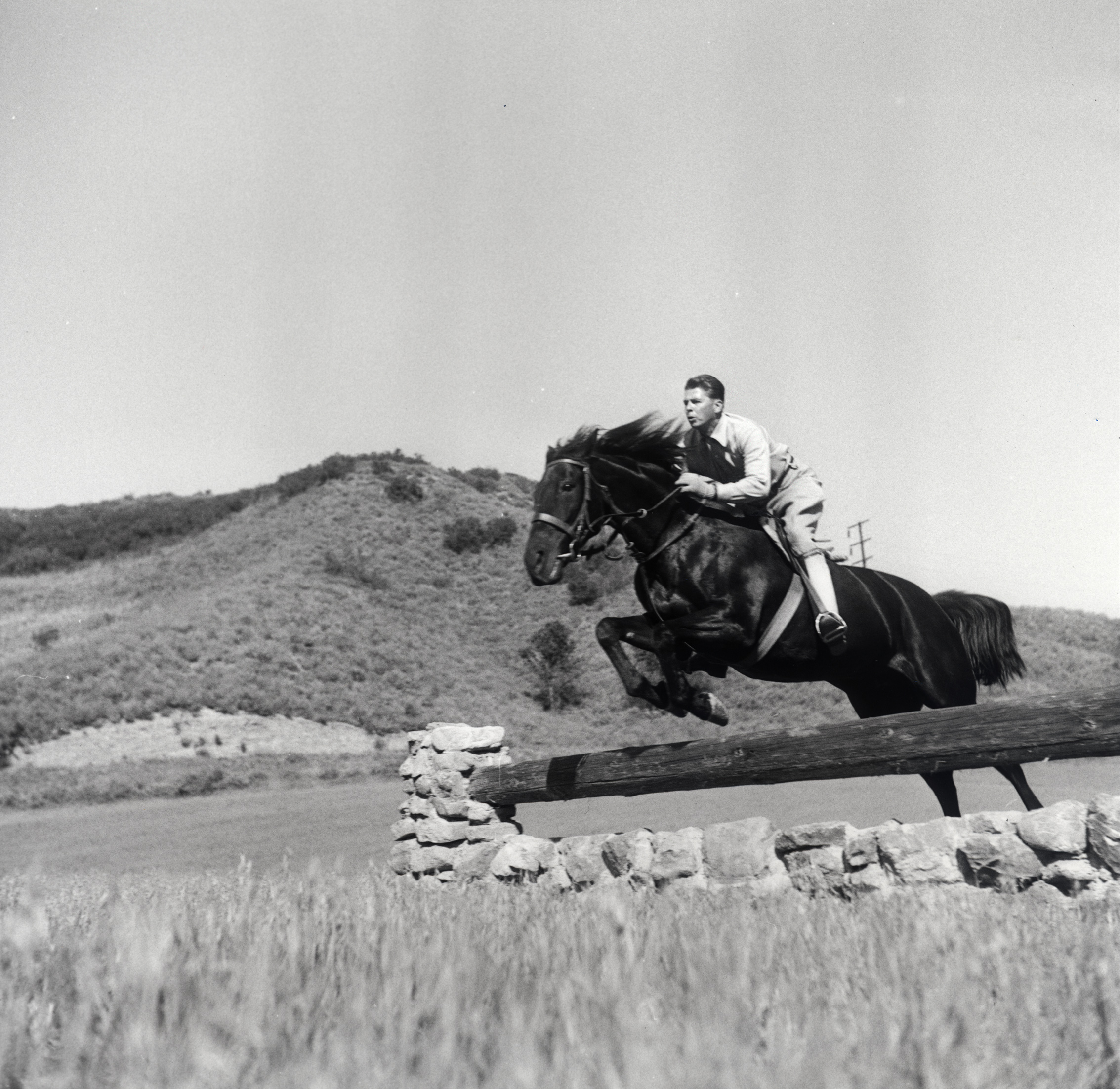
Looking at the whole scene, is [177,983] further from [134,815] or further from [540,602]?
[540,602]

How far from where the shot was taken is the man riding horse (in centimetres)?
723

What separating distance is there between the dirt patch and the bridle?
80.5ft

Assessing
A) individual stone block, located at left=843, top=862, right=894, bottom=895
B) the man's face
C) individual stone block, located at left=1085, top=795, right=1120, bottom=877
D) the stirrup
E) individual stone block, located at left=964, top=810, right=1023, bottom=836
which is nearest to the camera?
individual stone block, located at left=1085, top=795, right=1120, bottom=877

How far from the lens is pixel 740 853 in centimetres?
671

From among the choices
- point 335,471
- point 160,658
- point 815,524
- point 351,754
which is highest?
point 335,471

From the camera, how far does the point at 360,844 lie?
14.6 m

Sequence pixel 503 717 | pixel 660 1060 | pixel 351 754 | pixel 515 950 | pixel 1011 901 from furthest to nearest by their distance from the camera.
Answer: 1. pixel 503 717
2. pixel 351 754
3. pixel 1011 901
4. pixel 515 950
5. pixel 660 1060

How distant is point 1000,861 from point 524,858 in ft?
→ 11.1

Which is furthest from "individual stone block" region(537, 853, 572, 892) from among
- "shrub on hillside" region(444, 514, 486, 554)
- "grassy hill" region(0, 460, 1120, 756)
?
"shrub on hillside" region(444, 514, 486, 554)

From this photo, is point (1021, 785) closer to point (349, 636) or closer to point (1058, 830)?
point (1058, 830)

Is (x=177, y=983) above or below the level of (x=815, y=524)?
below

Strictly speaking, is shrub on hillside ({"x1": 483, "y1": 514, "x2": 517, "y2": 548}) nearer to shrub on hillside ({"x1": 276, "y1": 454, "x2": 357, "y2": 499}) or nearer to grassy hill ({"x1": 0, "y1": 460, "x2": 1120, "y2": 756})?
grassy hill ({"x1": 0, "y1": 460, "x2": 1120, "y2": 756})

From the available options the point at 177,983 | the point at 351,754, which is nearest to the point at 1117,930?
the point at 177,983

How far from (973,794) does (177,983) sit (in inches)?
566
